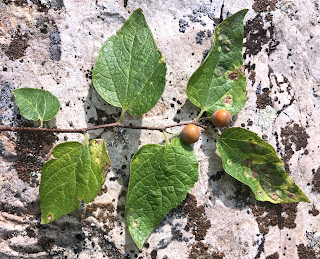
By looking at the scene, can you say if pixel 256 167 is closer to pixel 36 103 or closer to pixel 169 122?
pixel 169 122

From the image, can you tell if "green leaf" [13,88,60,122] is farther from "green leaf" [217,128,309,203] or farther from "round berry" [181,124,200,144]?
"green leaf" [217,128,309,203]

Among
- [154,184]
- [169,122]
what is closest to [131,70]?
[169,122]

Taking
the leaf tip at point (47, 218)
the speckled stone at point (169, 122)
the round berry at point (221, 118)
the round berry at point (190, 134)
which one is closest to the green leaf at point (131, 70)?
the speckled stone at point (169, 122)

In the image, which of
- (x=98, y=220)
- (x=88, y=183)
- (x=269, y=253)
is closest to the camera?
(x=88, y=183)

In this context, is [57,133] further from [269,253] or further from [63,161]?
[269,253]

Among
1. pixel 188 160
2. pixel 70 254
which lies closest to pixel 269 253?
pixel 188 160

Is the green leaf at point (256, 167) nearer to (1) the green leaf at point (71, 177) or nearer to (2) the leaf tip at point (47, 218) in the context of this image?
(1) the green leaf at point (71, 177)

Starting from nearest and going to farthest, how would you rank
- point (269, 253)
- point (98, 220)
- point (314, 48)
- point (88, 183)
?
point (88, 183), point (98, 220), point (269, 253), point (314, 48)
